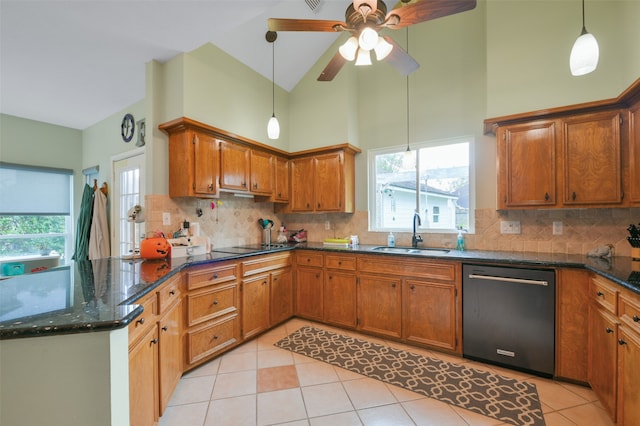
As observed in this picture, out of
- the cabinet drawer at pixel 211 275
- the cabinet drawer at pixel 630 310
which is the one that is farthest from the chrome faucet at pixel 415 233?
the cabinet drawer at pixel 211 275

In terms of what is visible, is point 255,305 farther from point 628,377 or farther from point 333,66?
point 628,377

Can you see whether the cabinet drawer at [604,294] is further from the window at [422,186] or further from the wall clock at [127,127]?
the wall clock at [127,127]

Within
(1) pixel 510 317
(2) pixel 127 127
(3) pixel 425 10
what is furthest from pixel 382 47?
(2) pixel 127 127

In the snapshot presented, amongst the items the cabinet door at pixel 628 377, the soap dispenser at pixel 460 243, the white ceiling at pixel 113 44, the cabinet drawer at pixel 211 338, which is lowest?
the cabinet drawer at pixel 211 338

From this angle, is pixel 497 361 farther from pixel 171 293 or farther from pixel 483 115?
pixel 171 293

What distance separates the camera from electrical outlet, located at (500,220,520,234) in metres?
2.79

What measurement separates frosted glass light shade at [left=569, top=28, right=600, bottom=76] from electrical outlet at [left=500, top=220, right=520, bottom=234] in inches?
64.1

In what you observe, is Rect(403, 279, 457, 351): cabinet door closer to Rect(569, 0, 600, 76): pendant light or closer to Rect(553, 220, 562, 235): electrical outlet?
Rect(553, 220, 562, 235): electrical outlet

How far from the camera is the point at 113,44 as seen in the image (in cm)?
243

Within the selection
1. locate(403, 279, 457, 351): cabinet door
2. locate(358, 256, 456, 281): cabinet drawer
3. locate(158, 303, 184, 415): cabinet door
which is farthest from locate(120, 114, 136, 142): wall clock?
locate(403, 279, 457, 351): cabinet door

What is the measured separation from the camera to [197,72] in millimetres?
2785

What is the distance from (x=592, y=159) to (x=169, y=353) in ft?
12.3

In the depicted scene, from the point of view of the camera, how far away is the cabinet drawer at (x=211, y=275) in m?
2.27

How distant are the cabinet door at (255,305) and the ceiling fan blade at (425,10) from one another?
2597 mm
